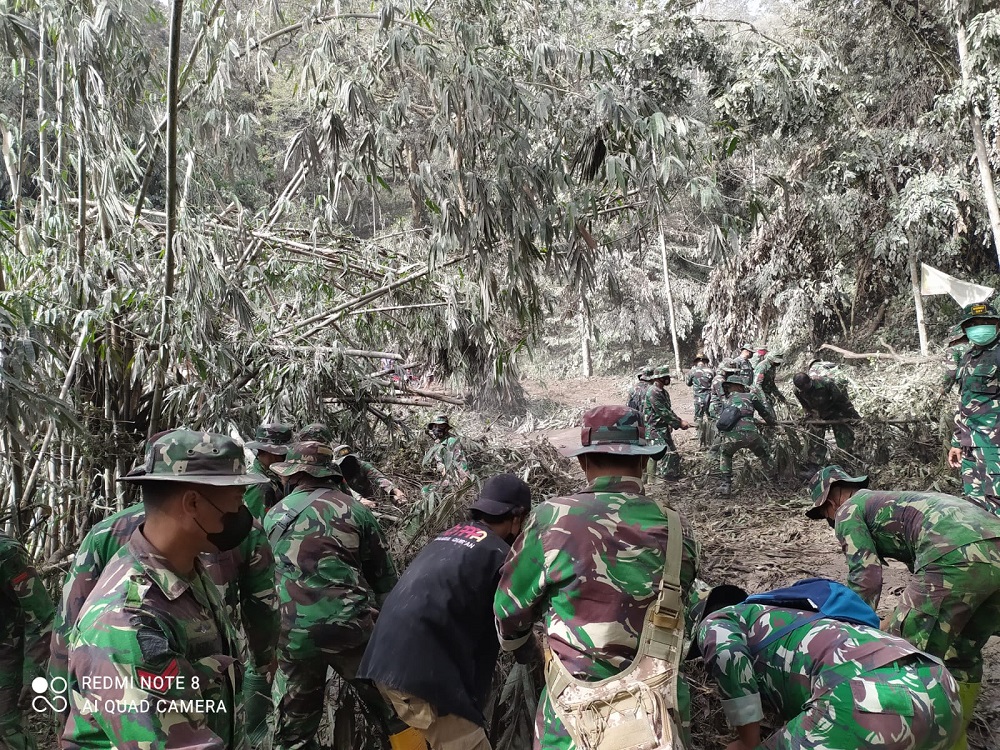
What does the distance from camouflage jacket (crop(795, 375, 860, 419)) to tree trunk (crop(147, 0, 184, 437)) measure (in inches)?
269

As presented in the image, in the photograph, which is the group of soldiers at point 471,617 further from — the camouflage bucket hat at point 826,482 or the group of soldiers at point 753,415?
the group of soldiers at point 753,415

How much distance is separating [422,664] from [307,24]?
4487 millimetres

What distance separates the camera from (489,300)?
507 cm

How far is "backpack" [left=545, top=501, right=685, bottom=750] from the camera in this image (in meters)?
2.08

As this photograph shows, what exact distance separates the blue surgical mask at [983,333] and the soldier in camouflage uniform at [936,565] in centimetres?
228

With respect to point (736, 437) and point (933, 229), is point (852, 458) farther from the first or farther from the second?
point (933, 229)

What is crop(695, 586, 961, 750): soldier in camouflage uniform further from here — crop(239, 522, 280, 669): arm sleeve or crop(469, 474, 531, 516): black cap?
crop(239, 522, 280, 669): arm sleeve

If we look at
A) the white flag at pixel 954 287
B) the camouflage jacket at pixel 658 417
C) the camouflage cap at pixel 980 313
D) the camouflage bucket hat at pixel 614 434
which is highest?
the white flag at pixel 954 287

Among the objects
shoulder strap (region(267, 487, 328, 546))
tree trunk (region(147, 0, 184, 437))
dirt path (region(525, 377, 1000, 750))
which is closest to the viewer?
shoulder strap (region(267, 487, 328, 546))

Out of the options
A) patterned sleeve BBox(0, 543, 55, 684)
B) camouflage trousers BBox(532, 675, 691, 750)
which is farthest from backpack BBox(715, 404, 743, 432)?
patterned sleeve BBox(0, 543, 55, 684)

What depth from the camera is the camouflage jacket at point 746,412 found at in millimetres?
8234

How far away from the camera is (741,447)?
27.1 feet

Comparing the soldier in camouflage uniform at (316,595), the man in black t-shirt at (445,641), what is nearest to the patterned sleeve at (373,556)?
the soldier in camouflage uniform at (316,595)

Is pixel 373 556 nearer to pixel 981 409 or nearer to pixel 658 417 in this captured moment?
pixel 981 409
